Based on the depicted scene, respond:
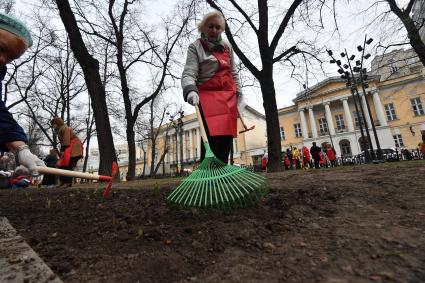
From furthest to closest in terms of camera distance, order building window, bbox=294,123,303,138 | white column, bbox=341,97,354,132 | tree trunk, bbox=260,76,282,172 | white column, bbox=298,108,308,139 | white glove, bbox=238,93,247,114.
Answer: building window, bbox=294,123,303,138 < white column, bbox=298,108,308,139 < white column, bbox=341,97,354,132 < tree trunk, bbox=260,76,282,172 < white glove, bbox=238,93,247,114

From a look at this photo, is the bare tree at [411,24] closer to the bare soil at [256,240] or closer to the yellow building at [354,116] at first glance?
the bare soil at [256,240]

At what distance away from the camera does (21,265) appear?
1279 millimetres

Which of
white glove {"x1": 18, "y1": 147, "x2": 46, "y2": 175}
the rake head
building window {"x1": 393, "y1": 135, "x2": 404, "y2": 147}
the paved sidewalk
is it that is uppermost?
building window {"x1": 393, "y1": 135, "x2": 404, "y2": 147}

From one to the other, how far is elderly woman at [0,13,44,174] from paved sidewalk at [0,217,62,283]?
32.4 inches

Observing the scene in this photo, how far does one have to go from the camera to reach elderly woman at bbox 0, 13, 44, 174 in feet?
6.47

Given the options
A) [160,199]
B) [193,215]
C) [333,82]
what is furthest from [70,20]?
[333,82]

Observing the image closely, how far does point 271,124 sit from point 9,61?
659 centimetres

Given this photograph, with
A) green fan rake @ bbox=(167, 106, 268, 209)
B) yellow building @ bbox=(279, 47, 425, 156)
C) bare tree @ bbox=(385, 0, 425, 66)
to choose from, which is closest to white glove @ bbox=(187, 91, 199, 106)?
green fan rake @ bbox=(167, 106, 268, 209)

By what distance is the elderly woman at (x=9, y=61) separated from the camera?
6.47 ft

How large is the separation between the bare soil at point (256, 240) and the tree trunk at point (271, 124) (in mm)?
5110

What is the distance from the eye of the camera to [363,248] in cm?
129

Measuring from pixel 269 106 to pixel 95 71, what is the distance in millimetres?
5256

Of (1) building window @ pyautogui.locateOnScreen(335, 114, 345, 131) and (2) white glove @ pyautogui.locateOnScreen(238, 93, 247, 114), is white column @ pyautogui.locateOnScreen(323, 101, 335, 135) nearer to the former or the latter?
(1) building window @ pyautogui.locateOnScreen(335, 114, 345, 131)

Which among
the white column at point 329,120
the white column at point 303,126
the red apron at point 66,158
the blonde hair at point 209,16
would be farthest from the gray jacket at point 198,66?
the white column at point 303,126
